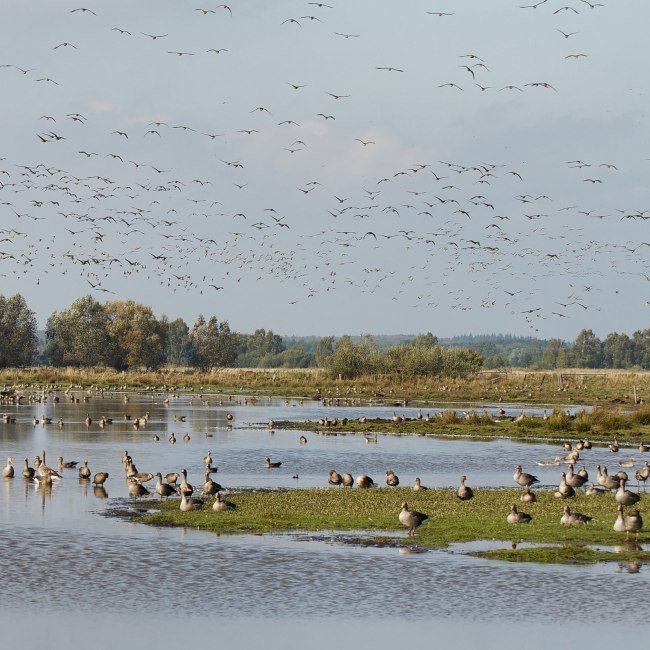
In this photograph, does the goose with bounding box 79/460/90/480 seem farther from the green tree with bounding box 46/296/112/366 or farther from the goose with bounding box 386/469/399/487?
the green tree with bounding box 46/296/112/366

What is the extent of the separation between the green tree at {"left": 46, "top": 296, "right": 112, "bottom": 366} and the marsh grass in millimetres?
133031

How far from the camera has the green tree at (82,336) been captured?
166500 millimetres

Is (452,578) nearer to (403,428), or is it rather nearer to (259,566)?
(259,566)

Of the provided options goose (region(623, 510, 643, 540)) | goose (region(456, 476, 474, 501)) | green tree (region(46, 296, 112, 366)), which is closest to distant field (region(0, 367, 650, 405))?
green tree (region(46, 296, 112, 366))

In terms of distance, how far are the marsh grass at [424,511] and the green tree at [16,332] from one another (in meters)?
132

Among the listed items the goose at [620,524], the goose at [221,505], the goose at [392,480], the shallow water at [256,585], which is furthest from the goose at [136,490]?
the goose at [620,524]

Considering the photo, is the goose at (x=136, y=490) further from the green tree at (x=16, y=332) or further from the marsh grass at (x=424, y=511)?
the green tree at (x=16, y=332)

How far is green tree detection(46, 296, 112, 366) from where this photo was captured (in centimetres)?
16650

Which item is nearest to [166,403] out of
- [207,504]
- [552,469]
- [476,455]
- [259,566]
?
[476,455]

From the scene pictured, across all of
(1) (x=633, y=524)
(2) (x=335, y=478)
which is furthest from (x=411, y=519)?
(2) (x=335, y=478)

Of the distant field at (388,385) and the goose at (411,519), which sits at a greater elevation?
the distant field at (388,385)

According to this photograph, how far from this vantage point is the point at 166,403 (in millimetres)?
98500

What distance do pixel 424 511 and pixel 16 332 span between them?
140 metres

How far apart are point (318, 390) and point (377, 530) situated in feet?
294
